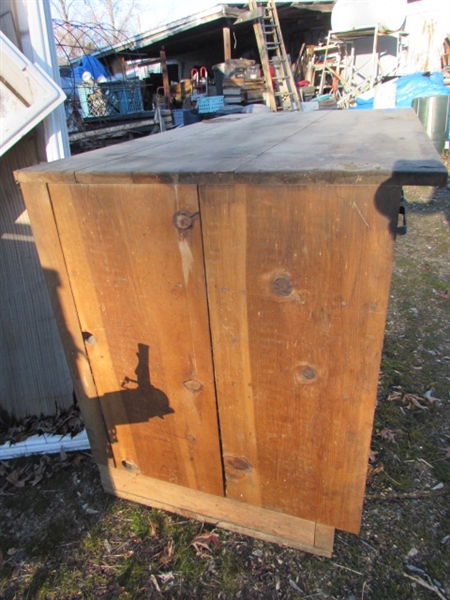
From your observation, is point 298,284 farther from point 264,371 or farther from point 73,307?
point 73,307

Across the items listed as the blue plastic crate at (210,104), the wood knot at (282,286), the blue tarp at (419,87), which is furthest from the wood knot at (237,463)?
the blue plastic crate at (210,104)

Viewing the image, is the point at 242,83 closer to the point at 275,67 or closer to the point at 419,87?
the point at 275,67

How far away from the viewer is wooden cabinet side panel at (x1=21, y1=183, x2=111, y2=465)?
1.59m

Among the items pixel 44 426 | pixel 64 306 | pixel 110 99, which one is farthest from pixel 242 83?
pixel 64 306

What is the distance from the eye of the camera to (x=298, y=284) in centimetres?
137

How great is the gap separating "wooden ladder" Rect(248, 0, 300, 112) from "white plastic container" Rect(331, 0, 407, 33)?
2359 mm

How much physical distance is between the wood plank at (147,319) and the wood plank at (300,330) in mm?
77

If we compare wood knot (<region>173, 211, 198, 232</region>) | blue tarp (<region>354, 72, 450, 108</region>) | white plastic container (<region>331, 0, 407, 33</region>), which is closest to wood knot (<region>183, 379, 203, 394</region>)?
wood knot (<region>173, 211, 198, 232</region>)

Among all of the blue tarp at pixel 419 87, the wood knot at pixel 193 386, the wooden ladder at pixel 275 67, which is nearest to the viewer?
the wood knot at pixel 193 386

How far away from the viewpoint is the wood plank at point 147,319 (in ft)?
4.79

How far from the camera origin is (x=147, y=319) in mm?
1648

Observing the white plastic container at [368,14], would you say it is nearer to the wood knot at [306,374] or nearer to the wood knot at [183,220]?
the wood knot at [183,220]

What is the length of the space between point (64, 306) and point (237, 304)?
0.77 metres

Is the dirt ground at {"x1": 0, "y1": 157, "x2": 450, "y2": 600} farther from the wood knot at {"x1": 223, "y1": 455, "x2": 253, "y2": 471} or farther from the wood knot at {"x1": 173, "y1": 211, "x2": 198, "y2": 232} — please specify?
the wood knot at {"x1": 173, "y1": 211, "x2": 198, "y2": 232}
